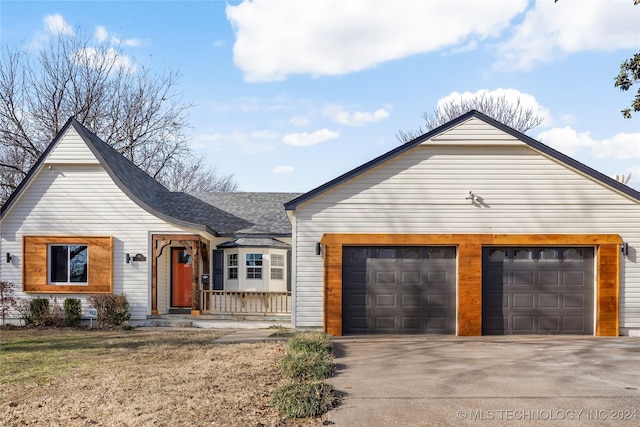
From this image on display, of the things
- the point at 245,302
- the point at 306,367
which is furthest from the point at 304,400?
the point at 245,302

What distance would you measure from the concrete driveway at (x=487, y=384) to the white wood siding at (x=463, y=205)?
2654mm

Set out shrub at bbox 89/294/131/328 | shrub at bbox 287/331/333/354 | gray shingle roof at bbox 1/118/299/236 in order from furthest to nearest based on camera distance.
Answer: gray shingle roof at bbox 1/118/299/236 → shrub at bbox 89/294/131/328 → shrub at bbox 287/331/333/354

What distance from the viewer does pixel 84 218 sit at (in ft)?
52.1

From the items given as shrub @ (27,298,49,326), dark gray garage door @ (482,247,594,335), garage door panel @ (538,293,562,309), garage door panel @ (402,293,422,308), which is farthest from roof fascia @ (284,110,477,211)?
shrub @ (27,298,49,326)

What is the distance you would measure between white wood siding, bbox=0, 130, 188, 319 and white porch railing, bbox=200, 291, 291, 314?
1.90 m

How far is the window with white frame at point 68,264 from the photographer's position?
52.2ft

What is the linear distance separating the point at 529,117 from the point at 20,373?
36761 millimetres

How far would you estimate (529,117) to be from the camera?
3803 cm

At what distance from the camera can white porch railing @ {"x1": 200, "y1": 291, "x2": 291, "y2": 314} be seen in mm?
16391

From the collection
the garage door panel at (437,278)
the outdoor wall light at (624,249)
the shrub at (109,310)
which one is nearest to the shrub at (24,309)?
the shrub at (109,310)

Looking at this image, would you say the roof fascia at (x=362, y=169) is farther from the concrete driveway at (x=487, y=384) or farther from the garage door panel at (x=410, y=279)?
the concrete driveway at (x=487, y=384)

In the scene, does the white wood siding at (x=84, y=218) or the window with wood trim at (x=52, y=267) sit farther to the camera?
the white wood siding at (x=84, y=218)

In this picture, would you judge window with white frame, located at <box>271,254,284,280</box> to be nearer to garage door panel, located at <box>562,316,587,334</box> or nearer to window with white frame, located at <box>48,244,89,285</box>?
A: window with white frame, located at <box>48,244,89,285</box>

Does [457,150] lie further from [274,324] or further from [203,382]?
[203,382]
